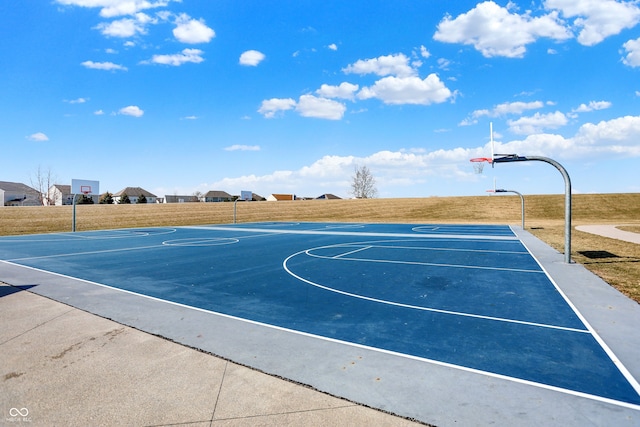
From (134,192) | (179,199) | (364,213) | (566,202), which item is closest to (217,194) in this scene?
(179,199)

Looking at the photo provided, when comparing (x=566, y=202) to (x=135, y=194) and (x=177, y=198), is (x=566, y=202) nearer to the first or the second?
(x=135, y=194)

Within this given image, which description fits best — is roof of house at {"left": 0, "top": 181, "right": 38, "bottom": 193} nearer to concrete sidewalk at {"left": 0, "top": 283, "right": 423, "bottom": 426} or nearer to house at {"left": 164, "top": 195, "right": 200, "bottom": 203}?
house at {"left": 164, "top": 195, "right": 200, "bottom": 203}

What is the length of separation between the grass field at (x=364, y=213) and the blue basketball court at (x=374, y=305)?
17894 millimetres

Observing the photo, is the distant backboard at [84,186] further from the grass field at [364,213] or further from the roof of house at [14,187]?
the roof of house at [14,187]

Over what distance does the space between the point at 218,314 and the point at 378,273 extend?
5.17m

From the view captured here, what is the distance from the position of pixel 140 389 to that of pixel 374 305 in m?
4.37

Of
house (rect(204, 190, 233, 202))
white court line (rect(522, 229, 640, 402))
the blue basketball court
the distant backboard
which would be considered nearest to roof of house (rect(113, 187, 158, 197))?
house (rect(204, 190, 233, 202))

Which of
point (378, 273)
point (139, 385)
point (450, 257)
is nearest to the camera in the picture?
point (139, 385)

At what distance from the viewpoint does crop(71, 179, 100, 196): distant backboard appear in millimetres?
30984

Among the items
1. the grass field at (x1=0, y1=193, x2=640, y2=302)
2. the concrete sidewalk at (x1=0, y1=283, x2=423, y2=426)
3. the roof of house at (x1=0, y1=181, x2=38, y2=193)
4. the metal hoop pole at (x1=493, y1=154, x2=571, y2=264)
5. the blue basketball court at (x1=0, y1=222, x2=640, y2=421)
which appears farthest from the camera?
the roof of house at (x1=0, y1=181, x2=38, y2=193)

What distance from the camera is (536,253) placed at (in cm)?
1409

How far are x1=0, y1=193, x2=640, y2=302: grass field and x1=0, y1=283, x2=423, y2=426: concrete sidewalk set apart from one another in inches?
982

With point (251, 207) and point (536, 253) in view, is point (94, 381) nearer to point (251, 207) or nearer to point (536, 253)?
point (536, 253)

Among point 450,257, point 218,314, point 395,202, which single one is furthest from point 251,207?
point 218,314
